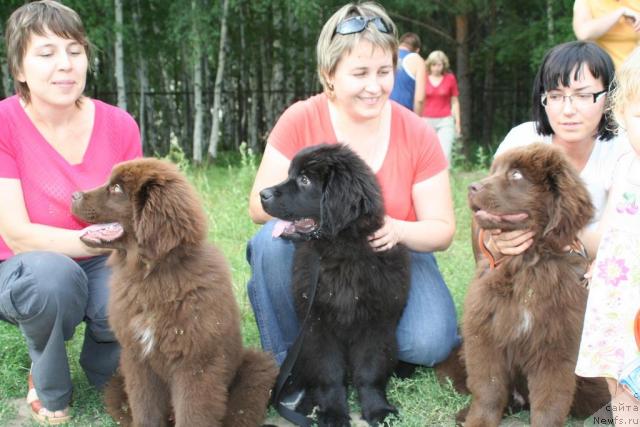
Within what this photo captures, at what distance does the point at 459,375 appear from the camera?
11.4ft

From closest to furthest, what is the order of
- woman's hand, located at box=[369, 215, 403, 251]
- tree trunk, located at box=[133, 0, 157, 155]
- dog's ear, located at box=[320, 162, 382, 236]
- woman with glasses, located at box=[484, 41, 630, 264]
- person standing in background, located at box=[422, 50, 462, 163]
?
dog's ear, located at box=[320, 162, 382, 236] < woman's hand, located at box=[369, 215, 403, 251] < woman with glasses, located at box=[484, 41, 630, 264] < person standing in background, located at box=[422, 50, 462, 163] < tree trunk, located at box=[133, 0, 157, 155]

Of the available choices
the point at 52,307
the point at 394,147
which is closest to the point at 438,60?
the point at 394,147

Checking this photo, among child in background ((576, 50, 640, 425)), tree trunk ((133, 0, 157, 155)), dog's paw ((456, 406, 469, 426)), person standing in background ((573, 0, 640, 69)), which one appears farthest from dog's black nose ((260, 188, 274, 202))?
tree trunk ((133, 0, 157, 155))

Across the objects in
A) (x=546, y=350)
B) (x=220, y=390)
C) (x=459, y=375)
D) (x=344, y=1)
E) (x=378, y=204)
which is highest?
(x=344, y=1)

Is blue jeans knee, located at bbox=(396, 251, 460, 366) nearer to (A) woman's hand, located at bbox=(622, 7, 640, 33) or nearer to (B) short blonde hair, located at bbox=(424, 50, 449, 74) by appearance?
(A) woman's hand, located at bbox=(622, 7, 640, 33)

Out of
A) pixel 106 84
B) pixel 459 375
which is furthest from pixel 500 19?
pixel 459 375

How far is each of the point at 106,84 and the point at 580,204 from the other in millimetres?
13462

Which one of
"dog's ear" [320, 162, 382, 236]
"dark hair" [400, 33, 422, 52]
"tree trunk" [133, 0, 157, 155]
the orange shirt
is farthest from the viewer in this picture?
"tree trunk" [133, 0, 157, 155]

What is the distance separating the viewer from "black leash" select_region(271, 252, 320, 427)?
10.4ft

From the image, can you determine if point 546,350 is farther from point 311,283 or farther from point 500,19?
point 500,19

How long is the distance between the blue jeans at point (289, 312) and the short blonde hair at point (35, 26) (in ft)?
4.25

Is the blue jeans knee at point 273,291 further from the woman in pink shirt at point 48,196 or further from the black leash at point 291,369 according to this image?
the woman in pink shirt at point 48,196

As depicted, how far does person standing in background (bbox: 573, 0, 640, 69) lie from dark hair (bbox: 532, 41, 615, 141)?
52.1 inches

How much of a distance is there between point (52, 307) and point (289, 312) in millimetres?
1092
